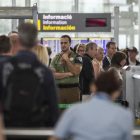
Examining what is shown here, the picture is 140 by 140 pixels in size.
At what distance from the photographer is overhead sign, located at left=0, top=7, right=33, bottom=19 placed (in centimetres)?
1233

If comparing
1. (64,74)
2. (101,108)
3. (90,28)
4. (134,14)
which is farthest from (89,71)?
(134,14)

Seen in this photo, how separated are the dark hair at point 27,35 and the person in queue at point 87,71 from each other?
5053 millimetres

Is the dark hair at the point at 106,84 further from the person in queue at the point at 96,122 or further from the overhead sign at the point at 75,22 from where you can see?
the overhead sign at the point at 75,22

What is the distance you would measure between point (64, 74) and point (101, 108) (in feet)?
15.8

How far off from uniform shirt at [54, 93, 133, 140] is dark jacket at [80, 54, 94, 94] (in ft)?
18.5

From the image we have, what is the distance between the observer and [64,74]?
801cm

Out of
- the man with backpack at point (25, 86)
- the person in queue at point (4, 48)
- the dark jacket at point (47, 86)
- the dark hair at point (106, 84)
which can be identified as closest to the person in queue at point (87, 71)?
the person in queue at point (4, 48)

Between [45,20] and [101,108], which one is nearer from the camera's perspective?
[101,108]

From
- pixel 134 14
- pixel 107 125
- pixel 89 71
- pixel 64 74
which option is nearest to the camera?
pixel 107 125

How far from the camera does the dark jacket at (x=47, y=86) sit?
3789mm

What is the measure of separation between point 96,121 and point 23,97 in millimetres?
709

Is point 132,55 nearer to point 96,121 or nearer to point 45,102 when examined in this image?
point 45,102

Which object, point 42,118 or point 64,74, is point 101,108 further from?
point 64,74

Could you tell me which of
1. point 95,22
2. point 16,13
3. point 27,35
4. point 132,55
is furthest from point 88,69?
point 95,22
